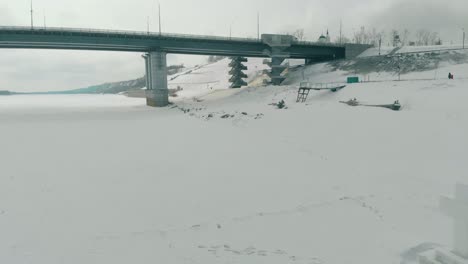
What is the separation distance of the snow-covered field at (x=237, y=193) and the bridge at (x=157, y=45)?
47.9m

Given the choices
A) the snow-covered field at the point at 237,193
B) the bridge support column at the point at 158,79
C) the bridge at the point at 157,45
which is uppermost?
the bridge at the point at 157,45

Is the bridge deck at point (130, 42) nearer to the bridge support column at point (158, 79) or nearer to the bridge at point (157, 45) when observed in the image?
the bridge at point (157, 45)

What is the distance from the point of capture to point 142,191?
47.1ft

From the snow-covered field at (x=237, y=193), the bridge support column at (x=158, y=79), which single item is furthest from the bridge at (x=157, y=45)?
the snow-covered field at (x=237, y=193)

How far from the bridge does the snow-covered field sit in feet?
157

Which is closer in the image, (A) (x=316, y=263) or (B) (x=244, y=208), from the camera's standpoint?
(A) (x=316, y=263)

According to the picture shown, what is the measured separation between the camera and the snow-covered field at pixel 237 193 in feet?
30.2

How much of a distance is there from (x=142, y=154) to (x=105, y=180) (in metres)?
6.19

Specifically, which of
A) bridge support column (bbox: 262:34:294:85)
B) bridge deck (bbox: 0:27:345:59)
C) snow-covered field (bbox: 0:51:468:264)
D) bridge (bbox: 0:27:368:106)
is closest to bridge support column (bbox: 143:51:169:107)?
bridge (bbox: 0:27:368:106)

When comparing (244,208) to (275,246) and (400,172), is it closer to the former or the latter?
(275,246)

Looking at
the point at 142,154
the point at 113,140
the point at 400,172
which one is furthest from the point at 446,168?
the point at 113,140

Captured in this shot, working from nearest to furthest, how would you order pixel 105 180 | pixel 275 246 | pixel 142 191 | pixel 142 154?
pixel 275 246 < pixel 142 191 < pixel 105 180 < pixel 142 154

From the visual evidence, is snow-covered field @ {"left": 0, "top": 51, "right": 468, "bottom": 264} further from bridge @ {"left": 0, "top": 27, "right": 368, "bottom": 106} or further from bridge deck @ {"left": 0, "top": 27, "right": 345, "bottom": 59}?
bridge @ {"left": 0, "top": 27, "right": 368, "bottom": 106}

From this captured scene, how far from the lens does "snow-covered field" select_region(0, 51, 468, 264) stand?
9.20 metres
